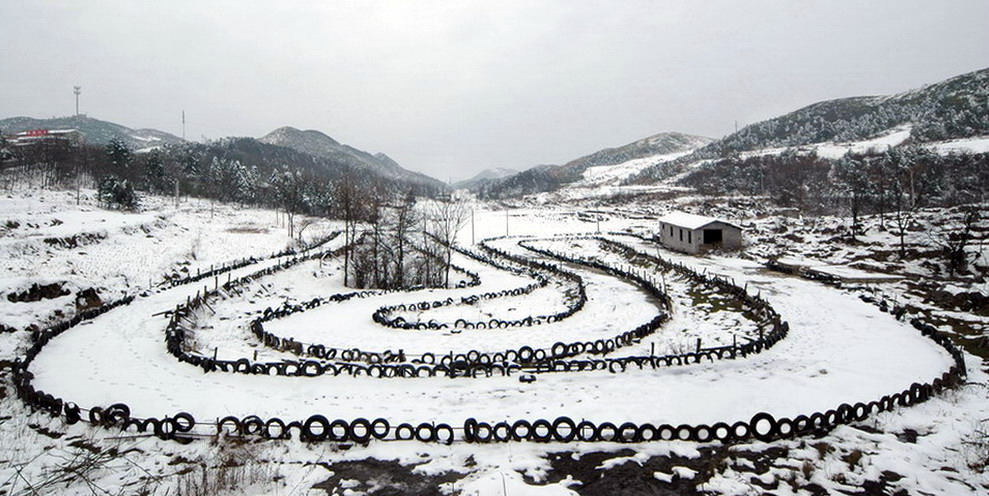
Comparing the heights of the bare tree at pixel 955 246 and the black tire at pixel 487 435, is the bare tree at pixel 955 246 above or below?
above

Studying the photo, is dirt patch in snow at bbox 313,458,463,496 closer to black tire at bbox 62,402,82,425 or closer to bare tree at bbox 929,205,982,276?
black tire at bbox 62,402,82,425

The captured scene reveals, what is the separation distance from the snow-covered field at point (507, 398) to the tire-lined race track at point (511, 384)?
0.27 ft

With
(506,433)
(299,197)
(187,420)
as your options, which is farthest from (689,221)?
(299,197)

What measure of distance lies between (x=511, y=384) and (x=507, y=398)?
1.03 meters

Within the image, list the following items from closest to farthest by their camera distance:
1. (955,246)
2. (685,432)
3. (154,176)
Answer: (685,432), (955,246), (154,176)

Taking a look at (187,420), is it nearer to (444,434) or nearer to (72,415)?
(72,415)

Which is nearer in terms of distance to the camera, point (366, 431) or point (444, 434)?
point (366, 431)

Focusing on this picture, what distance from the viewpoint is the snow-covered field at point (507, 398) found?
8.25 metres

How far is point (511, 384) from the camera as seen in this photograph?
13250mm

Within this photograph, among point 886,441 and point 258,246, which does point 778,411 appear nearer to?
point 886,441

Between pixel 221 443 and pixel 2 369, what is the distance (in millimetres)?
12066

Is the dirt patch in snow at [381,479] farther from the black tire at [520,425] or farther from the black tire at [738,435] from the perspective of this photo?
the black tire at [738,435]

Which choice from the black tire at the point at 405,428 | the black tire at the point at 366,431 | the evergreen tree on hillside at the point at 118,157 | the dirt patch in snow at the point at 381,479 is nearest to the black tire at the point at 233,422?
the black tire at the point at 366,431

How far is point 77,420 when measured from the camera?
34.3 ft
